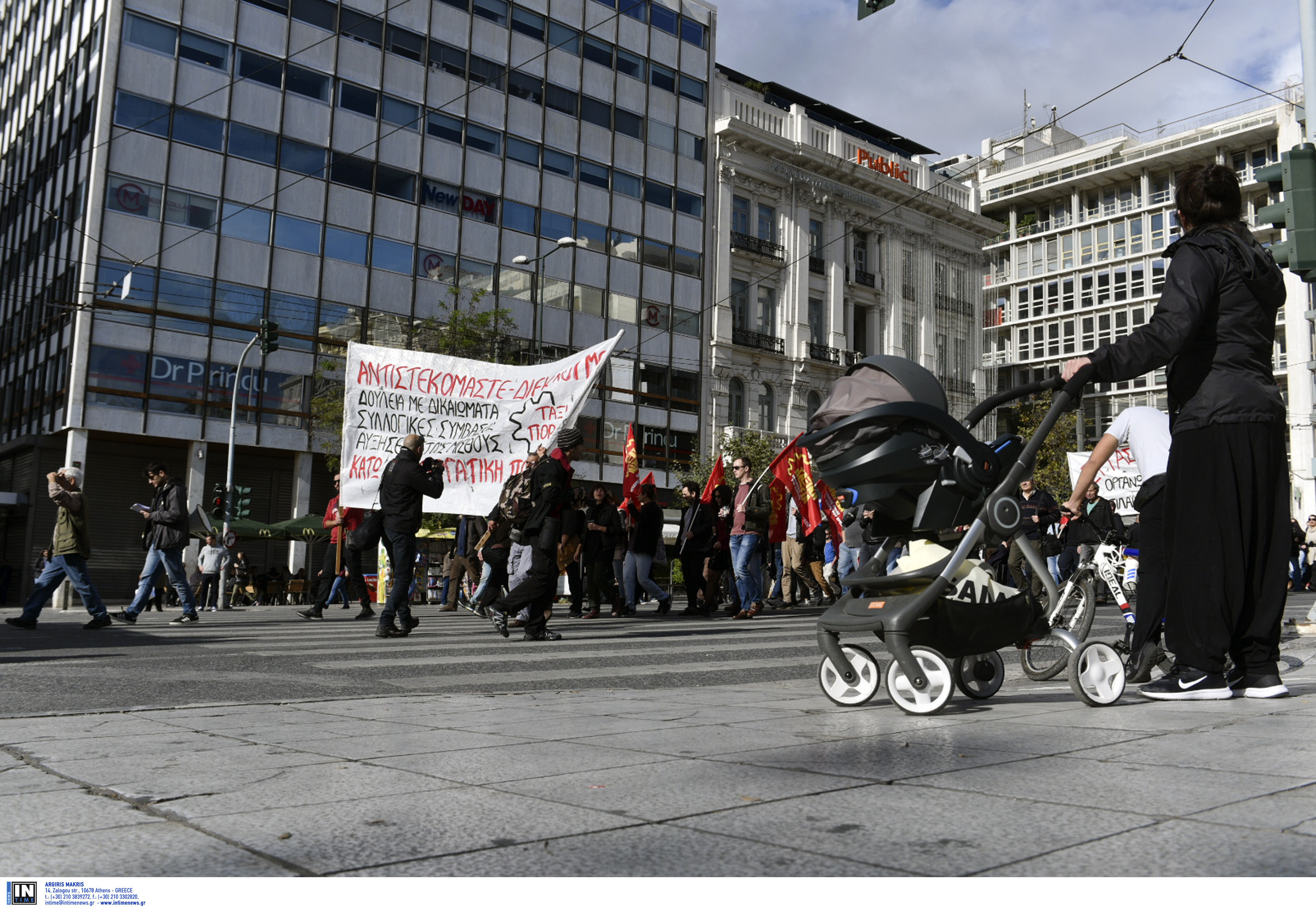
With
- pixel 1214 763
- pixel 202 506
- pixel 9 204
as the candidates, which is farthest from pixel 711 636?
pixel 9 204

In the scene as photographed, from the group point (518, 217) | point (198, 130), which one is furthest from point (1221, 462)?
point (518, 217)

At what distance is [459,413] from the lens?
13.3 meters

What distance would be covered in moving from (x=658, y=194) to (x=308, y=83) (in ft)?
43.8

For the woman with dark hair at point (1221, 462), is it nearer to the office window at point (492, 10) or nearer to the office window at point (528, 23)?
the office window at point (492, 10)

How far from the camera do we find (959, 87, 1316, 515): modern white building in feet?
200

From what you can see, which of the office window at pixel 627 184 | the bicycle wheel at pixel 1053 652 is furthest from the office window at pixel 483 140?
the bicycle wheel at pixel 1053 652

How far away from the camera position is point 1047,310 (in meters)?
71.3

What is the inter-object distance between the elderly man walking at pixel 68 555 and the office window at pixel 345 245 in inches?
932

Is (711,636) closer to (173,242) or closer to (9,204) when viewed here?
(173,242)

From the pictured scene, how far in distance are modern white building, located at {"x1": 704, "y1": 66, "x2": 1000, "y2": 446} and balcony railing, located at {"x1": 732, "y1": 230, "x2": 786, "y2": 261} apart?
56mm

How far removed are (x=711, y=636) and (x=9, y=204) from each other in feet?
126

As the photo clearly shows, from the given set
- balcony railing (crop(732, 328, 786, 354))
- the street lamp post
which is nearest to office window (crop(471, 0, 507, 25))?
the street lamp post

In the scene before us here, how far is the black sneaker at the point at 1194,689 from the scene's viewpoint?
4.46 m
